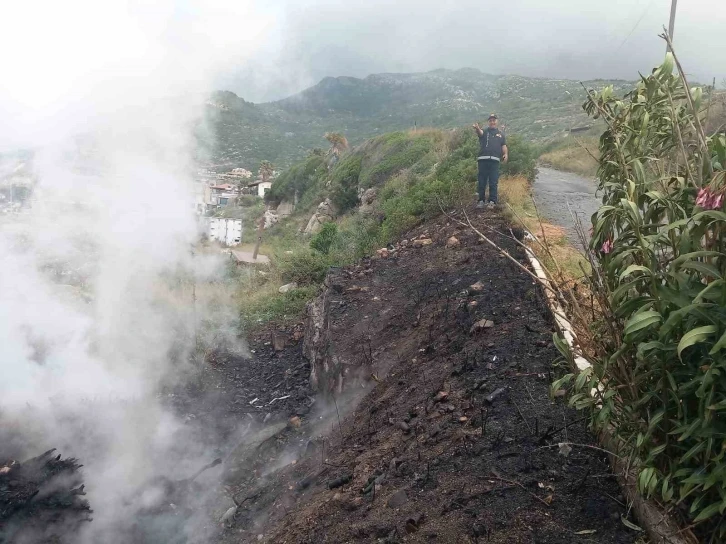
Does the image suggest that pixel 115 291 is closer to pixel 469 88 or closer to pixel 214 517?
pixel 214 517

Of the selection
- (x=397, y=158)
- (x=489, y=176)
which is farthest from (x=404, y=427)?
(x=397, y=158)

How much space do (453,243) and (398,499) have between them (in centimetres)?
521

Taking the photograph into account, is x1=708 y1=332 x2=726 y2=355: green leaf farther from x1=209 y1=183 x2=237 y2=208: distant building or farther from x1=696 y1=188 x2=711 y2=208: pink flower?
x1=209 y1=183 x2=237 y2=208: distant building

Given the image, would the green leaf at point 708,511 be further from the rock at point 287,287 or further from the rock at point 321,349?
the rock at point 287,287

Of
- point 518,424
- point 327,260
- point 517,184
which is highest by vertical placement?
point 517,184

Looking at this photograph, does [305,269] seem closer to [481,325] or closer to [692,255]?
[481,325]

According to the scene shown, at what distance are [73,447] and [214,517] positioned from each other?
6.56 ft

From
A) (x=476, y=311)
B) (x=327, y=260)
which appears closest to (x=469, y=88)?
(x=327, y=260)

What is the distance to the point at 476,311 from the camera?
5688 mm

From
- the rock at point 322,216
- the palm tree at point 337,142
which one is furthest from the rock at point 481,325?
the palm tree at point 337,142

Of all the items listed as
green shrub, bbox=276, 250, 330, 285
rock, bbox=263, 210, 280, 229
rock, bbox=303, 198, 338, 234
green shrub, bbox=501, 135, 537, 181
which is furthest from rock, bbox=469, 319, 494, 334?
rock, bbox=263, 210, 280, 229

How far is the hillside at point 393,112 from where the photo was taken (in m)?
36.1

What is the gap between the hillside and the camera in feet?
118

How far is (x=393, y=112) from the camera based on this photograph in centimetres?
7819
